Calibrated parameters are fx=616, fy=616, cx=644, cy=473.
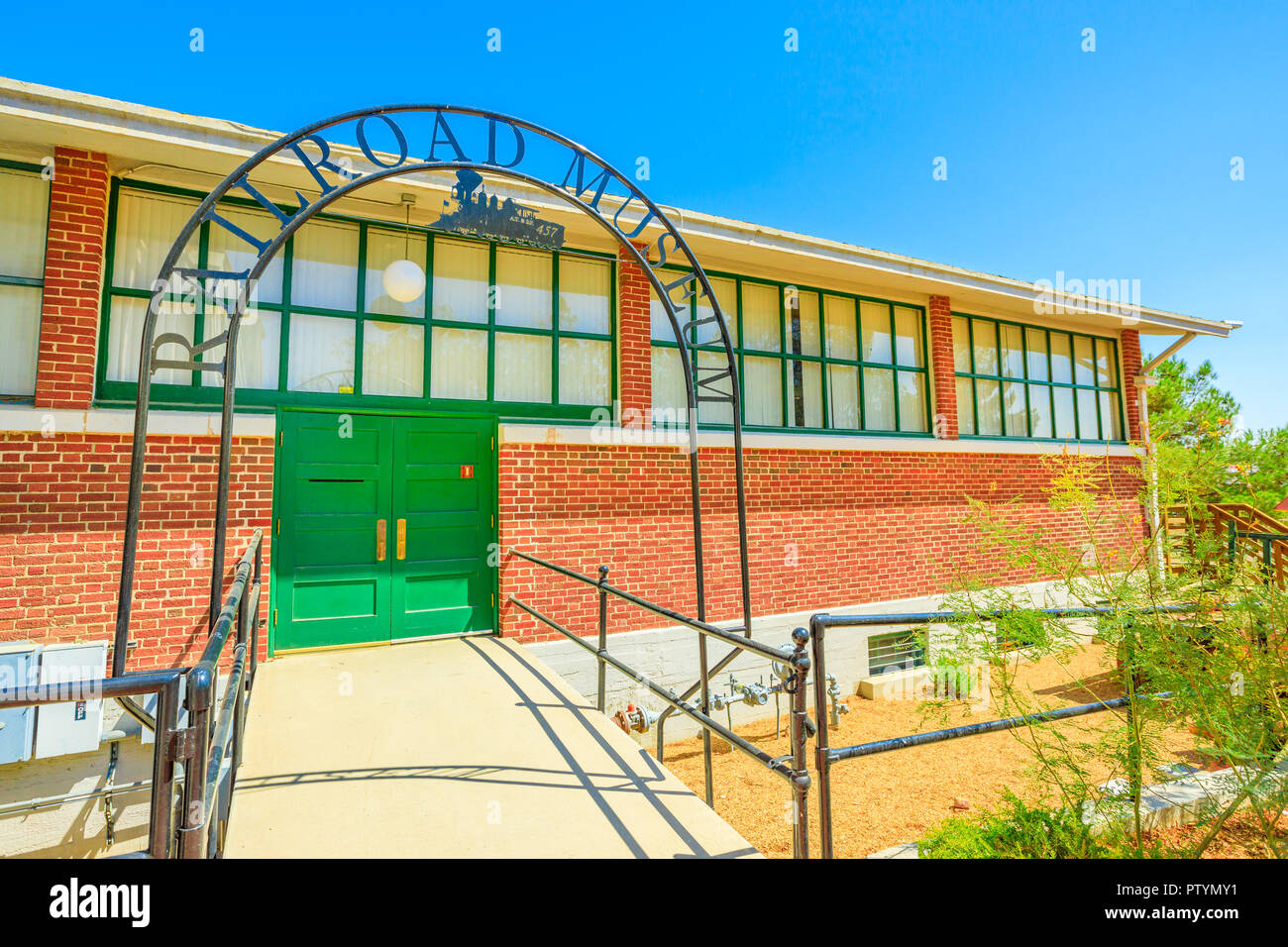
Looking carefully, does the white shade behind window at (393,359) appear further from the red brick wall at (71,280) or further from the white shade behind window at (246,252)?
the red brick wall at (71,280)

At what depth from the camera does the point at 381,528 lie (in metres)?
5.40

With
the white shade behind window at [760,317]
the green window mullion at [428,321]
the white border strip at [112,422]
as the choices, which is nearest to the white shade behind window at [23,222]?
the white border strip at [112,422]

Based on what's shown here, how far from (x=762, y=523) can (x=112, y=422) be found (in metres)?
5.71

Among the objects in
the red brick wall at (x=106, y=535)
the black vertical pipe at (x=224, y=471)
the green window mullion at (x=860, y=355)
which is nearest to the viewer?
the black vertical pipe at (x=224, y=471)

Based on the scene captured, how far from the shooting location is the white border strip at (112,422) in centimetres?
420

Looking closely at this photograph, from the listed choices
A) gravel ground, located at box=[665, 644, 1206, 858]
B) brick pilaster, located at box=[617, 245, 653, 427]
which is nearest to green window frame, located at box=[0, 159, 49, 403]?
brick pilaster, located at box=[617, 245, 653, 427]

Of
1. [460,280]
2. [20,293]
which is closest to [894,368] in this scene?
[460,280]

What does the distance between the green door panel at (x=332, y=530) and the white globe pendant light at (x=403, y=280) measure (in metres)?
1.12

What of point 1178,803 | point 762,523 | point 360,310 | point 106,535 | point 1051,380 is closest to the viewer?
point 1178,803

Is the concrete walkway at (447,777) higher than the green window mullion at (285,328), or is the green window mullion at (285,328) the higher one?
the green window mullion at (285,328)

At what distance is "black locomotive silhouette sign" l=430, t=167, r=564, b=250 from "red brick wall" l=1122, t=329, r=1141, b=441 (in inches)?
403

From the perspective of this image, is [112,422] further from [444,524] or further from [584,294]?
[584,294]

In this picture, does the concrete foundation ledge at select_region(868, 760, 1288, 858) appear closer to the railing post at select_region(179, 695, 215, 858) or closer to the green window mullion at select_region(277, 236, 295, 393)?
the railing post at select_region(179, 695, 215, 858)

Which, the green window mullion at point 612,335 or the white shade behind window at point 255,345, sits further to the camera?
the green window mullion at point 612,335
